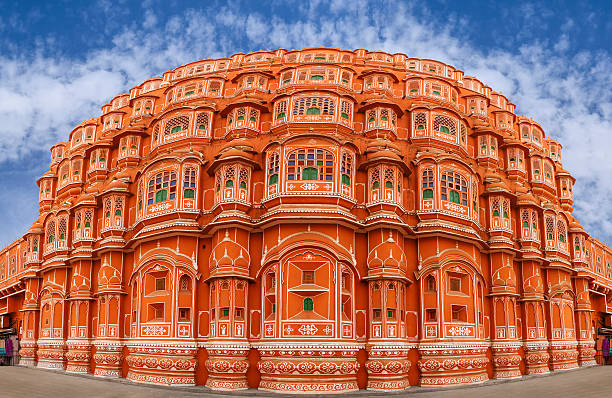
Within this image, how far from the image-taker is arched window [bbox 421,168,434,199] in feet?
91.5

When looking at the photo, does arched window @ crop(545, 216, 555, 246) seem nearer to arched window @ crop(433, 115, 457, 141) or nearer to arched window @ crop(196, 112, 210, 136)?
arched window @ crop(433, 115, 457, 141)

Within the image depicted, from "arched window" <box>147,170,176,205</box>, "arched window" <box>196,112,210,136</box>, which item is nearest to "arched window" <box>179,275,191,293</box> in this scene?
"arched window" <box>147,170,176,205</box>

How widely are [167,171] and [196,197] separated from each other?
214 cm

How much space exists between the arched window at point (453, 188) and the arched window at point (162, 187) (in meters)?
13.7

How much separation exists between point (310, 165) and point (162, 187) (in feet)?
26.3

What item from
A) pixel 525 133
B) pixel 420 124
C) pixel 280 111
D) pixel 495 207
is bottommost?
pixel 495 207

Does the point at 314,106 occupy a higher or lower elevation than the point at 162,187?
higher

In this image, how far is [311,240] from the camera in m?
24.1

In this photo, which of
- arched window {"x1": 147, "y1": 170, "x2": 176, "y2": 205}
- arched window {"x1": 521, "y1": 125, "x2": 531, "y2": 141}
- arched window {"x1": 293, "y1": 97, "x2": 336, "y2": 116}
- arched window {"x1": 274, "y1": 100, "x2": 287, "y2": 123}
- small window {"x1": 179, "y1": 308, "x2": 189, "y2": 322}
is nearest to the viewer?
small window {"x1": 179, "y1": 308, "x2": 189, "y2": 322}

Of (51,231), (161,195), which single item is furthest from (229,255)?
(51,231)

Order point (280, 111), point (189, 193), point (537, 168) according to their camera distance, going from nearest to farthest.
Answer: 1. point (189, 193)
2. point (280, 111)
3. point (537, 168)

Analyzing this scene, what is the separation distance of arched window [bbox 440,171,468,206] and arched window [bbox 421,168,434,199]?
531 millimetres

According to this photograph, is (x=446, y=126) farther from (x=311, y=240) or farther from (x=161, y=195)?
(x=161, y=195)

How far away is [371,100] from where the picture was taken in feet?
96.8
